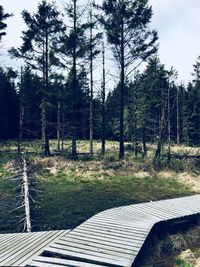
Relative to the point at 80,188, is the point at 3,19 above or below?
above

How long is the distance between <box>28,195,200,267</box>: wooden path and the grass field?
216cm

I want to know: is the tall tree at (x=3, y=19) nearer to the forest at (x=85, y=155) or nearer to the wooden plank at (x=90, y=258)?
the forest at (x=85, y=155)

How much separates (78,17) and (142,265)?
2288 cm

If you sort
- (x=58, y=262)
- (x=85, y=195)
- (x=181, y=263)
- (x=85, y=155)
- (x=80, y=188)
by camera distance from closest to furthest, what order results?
(x=58, y=262)
(x=181, y=263)
(x=85, y=195)
(x=80, y=188)
(x=85, y=155)

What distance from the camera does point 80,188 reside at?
1839cm

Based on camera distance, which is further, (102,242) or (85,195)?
(85,195)

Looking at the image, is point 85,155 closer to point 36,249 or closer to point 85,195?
point 85,195

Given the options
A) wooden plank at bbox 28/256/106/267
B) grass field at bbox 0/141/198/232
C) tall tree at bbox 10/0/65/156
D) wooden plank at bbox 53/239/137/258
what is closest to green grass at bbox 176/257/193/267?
wooden plank at bbox 53/239/137/258

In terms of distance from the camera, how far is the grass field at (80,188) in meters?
13.6

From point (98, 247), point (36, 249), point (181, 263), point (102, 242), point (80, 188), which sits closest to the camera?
point (36, 249)

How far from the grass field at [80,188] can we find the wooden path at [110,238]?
2.16 metres

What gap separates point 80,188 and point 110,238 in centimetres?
925

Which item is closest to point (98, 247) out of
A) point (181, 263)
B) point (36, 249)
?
point (36, 249)

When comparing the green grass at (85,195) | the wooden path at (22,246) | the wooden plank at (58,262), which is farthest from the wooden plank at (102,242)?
the green grass at (85,195)
